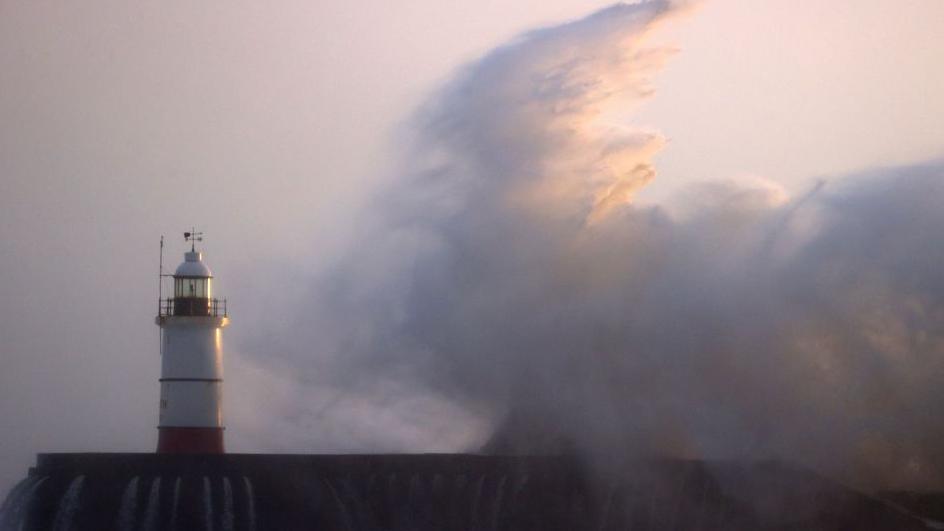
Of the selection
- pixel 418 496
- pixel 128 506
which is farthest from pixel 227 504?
pixel 418 496

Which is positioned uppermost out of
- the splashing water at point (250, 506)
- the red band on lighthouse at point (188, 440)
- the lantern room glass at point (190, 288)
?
the lantern room glass at point (190, 288)

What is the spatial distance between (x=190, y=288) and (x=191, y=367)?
6.11 feet

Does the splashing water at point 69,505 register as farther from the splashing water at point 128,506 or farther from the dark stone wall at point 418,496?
the splashing water at point 128,506

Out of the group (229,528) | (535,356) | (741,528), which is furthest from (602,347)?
(229,528)

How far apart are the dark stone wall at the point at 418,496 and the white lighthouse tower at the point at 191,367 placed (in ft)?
10.4

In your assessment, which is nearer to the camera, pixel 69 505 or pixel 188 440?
pixel 69 505

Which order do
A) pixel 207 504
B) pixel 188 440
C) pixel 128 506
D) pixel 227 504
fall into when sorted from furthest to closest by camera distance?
pixel 188 440, pixel 227 504, pixel 207 504, pixel 128 506

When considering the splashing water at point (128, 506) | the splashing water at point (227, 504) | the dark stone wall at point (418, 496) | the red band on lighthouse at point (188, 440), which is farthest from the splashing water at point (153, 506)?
the red band on lighthouse at point (188, 440)

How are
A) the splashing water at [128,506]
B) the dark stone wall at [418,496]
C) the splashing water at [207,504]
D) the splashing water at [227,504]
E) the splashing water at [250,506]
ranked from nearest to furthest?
the splashing water at [128,506]
the dark stone wall at [418,496]
the splashing water at [207,504]
the splashing water at [227,504]
the splashing water at [250,506]

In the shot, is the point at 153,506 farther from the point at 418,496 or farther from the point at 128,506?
the point at 418,496

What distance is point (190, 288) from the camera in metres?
49.7

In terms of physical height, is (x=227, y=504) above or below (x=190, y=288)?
below

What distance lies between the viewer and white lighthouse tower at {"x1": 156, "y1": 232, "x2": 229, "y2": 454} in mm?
48500

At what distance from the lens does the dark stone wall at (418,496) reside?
146 ft
